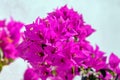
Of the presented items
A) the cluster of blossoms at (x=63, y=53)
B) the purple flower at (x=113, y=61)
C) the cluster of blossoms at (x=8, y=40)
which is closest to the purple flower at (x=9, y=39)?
the cluster of blossoms at (x=8, y=40)

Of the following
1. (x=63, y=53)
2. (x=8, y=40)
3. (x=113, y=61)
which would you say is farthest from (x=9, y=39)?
(x=113, y=61)

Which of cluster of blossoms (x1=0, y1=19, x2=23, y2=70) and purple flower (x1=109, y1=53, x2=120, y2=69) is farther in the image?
purple flower (x1=109, y1=53, x2=120, y2=69)

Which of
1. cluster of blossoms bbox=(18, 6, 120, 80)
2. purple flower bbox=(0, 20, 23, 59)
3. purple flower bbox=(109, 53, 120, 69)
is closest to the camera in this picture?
purple flower bbox=(0, 20, 23, 59)

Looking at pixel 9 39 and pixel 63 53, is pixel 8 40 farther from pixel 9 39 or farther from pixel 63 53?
pixel 63 53

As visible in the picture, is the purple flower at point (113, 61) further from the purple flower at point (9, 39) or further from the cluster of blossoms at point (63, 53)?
the purple flower at point (9, 39)

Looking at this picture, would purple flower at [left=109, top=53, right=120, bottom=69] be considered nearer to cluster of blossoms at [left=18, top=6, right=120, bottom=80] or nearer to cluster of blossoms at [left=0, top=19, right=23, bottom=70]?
cluster of blossoms at [left=18, top=6, right=120, bottom=80]

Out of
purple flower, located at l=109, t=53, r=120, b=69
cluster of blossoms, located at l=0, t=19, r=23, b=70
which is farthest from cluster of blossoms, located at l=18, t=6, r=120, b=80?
cluster of blossoms, located at l=0, t=19, r=23, b=70

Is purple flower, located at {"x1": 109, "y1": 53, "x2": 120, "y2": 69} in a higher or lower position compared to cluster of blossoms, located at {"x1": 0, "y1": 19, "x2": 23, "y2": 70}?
higher

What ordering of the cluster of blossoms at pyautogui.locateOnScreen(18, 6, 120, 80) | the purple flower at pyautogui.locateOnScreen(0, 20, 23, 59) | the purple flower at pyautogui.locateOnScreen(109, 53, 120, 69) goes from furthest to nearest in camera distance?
the purple flower at pyautogui.locateOnScreen(109, 53, 120, 69)
the cluster of blossoms at pyautogui.locateOnScreen(18, 6, 120, 80)
the purple flower at pyautogui.locateOnScreen(0, 20, 23, 59)
